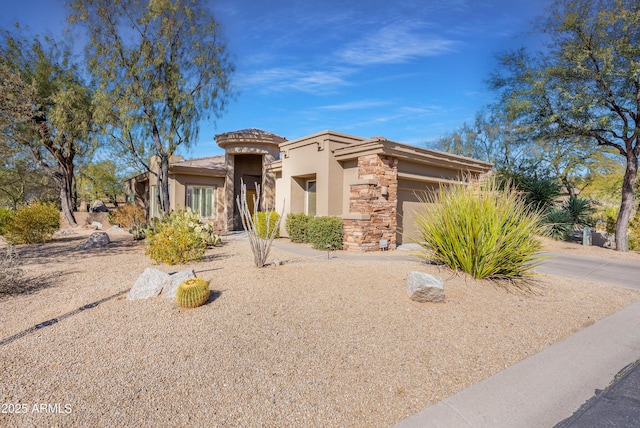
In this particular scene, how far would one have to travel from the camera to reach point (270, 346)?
3.82m

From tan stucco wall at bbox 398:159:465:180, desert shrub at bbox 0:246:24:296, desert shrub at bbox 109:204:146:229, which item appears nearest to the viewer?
desert shrub at bbox 0:246:24:296

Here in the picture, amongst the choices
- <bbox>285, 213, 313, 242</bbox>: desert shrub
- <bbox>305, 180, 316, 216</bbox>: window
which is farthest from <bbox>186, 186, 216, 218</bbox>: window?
<bbox>305, 180, 316, 216</bbox>: window

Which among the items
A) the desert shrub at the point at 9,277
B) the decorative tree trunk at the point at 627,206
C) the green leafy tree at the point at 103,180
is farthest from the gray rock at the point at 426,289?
the green leafy tree at the point at 103,180

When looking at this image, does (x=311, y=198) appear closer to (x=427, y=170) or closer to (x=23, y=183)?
(x=427, y=170)

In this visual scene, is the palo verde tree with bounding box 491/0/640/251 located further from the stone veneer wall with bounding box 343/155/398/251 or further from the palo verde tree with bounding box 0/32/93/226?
the palo verde tree with bounding box 0/32/93/226

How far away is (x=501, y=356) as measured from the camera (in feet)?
12.5

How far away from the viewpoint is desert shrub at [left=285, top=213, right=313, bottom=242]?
42.0 ft

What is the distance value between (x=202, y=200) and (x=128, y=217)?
522 cm

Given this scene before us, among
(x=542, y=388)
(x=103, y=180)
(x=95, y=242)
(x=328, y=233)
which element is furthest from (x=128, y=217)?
(x=542, y=388)

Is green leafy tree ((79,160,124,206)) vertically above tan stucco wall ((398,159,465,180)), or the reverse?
green leafy tree ((79,160,124,206))

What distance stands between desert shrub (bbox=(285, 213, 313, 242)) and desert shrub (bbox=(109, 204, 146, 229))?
10.5m

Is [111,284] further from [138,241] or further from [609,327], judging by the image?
[609,327]

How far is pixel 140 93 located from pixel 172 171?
14.2 ft

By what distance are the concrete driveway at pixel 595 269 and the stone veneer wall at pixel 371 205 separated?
4430 millimetres
